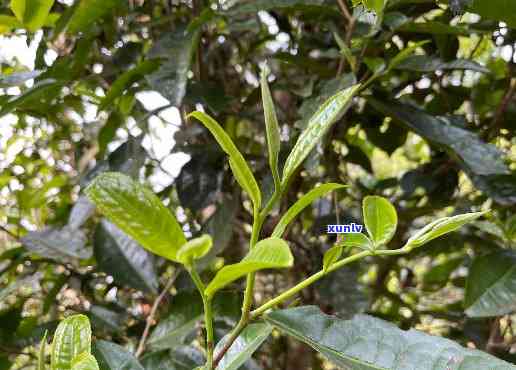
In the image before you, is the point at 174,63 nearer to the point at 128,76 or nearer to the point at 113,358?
the point at 128,76

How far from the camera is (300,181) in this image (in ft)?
3.34

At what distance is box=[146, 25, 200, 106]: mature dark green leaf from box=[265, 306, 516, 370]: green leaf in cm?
36

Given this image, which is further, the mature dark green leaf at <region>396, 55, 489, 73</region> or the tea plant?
the mature dark green leaf at <region>396, 55, 489, 73</region>

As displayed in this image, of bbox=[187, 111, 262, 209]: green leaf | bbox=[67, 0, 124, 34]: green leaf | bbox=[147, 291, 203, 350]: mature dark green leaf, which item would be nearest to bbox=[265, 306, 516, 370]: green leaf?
bbox=[187, 111, 262, 209]: green leaf

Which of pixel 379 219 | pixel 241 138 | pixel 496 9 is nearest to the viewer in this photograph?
pixel 379 219

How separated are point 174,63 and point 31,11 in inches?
8.5

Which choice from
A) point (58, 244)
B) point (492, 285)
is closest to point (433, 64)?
point (492, 285)

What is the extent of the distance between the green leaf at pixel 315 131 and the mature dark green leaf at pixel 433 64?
38 cm

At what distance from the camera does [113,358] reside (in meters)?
0.56

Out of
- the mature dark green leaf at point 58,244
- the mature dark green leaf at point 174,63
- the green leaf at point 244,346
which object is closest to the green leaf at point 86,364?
the green leaf at point 244,346

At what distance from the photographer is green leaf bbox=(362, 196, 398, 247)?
17.4 inches

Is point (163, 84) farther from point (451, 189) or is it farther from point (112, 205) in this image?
point (451, 189)

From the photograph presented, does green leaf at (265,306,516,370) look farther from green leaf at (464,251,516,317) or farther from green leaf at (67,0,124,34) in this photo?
green leaf at (67,0,124,34)

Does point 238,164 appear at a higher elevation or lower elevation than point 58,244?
higher
